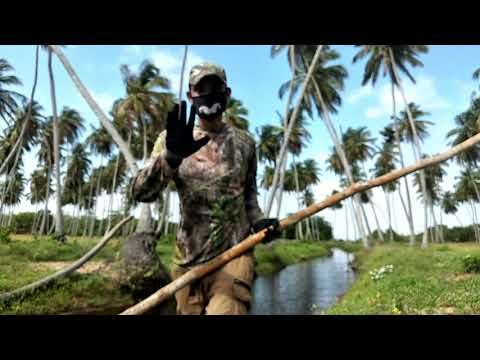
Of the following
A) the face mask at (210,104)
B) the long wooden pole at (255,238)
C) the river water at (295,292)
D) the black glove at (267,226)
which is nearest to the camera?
the long wooden pole at (255,238)

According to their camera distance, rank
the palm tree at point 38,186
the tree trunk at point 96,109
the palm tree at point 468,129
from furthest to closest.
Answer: the palm tree at point 38,186 < the palm tree at point 468,129 < the tree trunk at point 96,109

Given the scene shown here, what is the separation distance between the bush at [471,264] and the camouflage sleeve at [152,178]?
16094mm

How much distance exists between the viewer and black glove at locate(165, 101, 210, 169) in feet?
5.83

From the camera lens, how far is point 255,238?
1.87 m

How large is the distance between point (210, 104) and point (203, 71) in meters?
0.19

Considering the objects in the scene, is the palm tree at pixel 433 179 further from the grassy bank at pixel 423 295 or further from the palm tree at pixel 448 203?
the grassy bank at pixel 423 295

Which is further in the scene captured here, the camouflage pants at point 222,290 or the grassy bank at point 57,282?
the grassy bank at point 57,282

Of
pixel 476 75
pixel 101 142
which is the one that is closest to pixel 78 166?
pixel 101 142

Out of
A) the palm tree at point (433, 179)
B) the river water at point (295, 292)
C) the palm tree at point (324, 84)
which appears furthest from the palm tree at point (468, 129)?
the river water at point (295, 292)

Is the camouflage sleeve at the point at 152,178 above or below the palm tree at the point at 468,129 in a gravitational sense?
below

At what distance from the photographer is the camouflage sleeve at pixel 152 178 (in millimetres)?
1851

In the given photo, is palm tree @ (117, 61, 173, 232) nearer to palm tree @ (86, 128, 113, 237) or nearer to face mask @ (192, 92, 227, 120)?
palm tree @ (86, 128, 113, 237)
